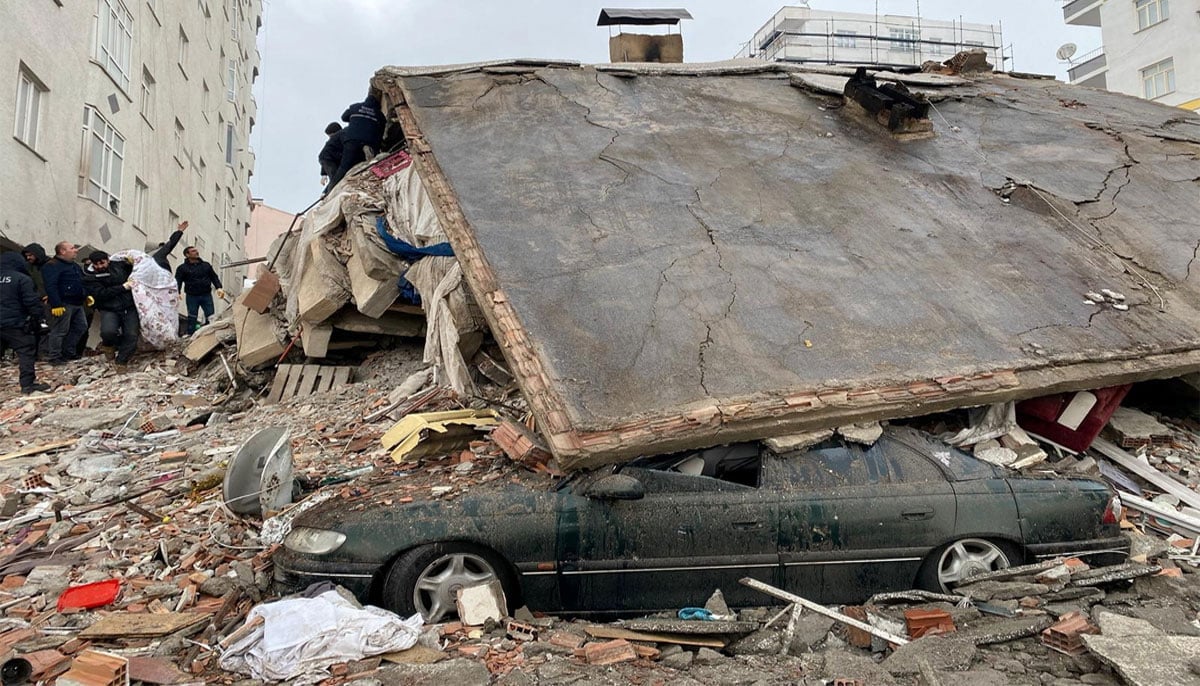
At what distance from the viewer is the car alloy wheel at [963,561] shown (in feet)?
13.2

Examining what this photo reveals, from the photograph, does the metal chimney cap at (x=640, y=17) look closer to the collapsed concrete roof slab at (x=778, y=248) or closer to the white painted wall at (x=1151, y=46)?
the collapsed concrete roof slab at (x=778, y=248)

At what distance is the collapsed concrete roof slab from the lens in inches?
194

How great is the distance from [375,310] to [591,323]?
13.6ft

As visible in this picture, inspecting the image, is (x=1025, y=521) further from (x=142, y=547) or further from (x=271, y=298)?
(x=271, y=298)

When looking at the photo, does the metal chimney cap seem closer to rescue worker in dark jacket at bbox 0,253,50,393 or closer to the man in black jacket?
the man in black jacket

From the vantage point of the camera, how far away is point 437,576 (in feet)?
12.4

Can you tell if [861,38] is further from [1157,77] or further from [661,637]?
[661,637]

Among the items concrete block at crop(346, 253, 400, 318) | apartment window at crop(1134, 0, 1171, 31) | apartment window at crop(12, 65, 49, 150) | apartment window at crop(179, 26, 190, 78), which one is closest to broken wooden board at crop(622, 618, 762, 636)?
concrete block at crop(346, 253, 400, 318)

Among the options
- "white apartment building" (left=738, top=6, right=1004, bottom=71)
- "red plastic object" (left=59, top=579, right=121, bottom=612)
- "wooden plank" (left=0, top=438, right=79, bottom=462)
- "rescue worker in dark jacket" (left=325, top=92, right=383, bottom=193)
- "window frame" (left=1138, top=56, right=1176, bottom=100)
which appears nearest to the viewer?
"red plastic object" (left=59, top=579, right=121, bottom=612)

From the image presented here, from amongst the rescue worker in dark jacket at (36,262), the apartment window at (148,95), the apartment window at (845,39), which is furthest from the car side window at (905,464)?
the apartment window at (845,39)

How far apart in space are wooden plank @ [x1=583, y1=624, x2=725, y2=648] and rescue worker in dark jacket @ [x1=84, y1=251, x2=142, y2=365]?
397 inches

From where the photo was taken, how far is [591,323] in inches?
210

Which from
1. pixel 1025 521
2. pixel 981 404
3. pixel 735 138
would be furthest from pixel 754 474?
pixel 735 138

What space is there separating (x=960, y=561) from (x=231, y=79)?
3101 centimetres
